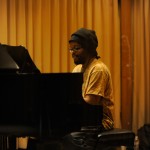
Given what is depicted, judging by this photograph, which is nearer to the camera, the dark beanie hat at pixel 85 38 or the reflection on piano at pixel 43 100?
the reflection on piano at pixel 43 100

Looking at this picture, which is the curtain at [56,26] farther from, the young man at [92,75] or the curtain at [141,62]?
the young man at [92,75]

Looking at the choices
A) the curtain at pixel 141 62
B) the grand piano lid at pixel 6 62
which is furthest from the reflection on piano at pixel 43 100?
the curtain at pixel 141 62

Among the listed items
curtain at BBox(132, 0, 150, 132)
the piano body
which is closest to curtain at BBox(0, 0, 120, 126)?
curtain at BBox(132, 0, 150, 132)

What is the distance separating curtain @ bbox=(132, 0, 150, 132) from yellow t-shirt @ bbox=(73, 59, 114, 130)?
4.14 feet

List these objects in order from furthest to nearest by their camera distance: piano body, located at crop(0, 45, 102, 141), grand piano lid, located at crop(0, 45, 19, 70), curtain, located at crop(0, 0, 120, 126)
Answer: curtain, located at crop(0, 0, 120, 126)
grand piano lid, located at crop(0, 45, 19, 70)
piano body, located at crop(0, 45, 102, 141)

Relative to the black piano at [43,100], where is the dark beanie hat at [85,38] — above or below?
above

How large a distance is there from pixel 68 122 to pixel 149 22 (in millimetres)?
1948

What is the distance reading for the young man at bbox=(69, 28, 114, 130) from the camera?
7.32ft

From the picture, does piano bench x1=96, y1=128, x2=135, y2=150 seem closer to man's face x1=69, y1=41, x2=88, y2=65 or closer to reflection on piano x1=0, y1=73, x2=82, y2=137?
reflection on piano x1=0, y1=73, x2=82, y2=137

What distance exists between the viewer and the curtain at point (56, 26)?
352 cm

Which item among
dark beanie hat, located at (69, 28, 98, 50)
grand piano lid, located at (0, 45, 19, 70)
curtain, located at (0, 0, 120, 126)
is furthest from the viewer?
curtain, located at (0, 0, 120, 126)

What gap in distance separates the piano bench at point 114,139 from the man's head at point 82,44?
1.90ft

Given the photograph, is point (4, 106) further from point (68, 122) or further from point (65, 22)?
point (65, 22)

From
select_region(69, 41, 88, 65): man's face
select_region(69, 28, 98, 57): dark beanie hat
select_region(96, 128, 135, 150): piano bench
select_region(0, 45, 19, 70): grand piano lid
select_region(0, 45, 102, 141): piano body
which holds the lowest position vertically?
select_region(96, 128, 135, 150): piano bench
